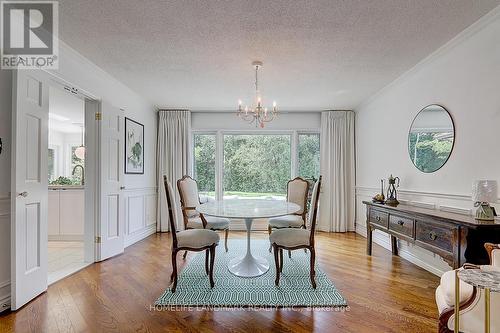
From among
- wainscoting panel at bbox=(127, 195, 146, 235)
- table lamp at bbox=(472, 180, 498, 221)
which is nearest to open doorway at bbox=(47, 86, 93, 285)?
wainscoting panel at bbox=(127, 195, 146, 235)

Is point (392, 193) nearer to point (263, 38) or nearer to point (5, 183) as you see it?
point (263, 38)

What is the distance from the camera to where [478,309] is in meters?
1.34

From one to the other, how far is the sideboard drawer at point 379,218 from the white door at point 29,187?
3740mm

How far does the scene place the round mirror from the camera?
2758 millimetres

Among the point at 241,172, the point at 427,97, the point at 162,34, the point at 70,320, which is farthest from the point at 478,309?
the point at 241,172

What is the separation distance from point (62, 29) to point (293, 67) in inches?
93.3

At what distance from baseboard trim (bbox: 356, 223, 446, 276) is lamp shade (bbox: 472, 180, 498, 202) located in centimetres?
110

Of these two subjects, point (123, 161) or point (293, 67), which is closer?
point (293, 67)

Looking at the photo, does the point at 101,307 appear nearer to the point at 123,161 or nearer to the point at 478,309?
the point at 123,161

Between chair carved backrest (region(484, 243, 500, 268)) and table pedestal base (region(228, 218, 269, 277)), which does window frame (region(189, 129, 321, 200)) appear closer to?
table pedestal base (region(228, 218, 269, 277))

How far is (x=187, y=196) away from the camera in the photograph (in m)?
3.72

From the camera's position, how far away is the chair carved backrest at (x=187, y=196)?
3.59m

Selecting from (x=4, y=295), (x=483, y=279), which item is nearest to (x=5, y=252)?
(x=4, y=295)

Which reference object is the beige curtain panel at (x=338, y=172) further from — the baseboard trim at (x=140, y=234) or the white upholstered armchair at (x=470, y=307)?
the white upholstered armchair at (x=470, y=307)
